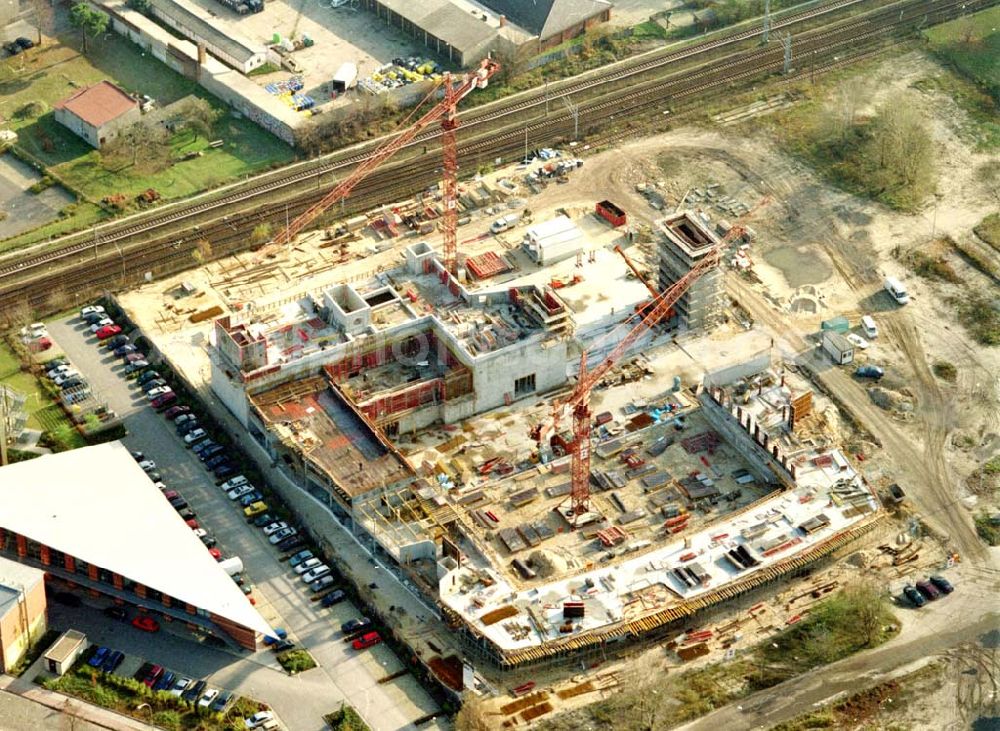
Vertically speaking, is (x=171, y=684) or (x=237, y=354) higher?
(x=237, y=354)

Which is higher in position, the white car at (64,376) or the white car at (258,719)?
the white car at (64,376)

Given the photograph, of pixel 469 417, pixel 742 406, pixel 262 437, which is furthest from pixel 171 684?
pixel 742 406

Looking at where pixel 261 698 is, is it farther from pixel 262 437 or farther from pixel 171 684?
pixel 262 437

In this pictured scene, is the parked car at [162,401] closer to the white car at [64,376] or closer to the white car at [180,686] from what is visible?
the white car at [64,376]

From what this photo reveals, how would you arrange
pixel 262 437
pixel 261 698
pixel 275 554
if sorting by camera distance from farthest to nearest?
pixel 262 437 < pixel 275 554 < pixel 261 698

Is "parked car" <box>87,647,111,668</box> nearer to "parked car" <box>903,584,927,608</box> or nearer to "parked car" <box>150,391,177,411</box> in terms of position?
"parked car" <box>150,391,177,411</box>

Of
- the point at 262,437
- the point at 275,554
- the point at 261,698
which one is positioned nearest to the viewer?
the point at 261,698

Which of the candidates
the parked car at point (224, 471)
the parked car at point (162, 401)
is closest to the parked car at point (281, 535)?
the parked car at point (224, 471)

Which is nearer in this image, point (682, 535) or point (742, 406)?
point (682, 535)
